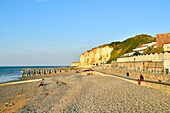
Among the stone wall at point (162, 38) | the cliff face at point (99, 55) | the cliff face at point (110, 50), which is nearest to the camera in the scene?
the stone wall at point (162, 38)

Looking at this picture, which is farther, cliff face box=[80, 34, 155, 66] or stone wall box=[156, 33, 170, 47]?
cliff face box=[80, 34, 155, 66]

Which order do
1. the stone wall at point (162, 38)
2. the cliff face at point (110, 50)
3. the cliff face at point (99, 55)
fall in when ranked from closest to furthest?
the stone wall at point (162, 38) < the cliff face at point (110, 50) < the cliff face at point (99, 55)

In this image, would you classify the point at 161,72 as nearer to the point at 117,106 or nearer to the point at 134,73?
the point at 134,73

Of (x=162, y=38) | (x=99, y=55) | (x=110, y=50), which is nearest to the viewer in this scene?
(x=162, y=38)

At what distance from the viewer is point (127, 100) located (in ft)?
49.3

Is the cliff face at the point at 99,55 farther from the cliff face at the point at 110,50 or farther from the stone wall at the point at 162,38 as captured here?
the stone wall at the point at 162,38

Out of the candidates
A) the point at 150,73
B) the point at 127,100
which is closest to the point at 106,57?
the point at 150,73

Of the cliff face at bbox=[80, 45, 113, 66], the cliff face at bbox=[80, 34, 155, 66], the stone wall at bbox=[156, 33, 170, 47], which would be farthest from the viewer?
the cliff face at bbox=[80, 45, 113, 66]

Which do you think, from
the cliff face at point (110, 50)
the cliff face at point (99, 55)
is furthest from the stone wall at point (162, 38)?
the cliff face at point (99, 55)

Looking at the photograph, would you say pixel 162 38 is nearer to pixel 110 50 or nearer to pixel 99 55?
pixel 110 50

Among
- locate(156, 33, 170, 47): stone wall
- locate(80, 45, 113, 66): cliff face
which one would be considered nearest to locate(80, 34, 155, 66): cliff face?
locate(80, 45, 113, 66): cliff face

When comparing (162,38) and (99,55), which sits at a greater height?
(162,38)

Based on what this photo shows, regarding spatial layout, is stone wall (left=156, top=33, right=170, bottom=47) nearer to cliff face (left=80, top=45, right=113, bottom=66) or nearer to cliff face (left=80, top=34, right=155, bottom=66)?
cliff face (left=80, top=34, right=155, bottom=66)

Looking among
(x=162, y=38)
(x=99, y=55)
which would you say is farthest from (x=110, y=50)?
(x=162, y=38)
